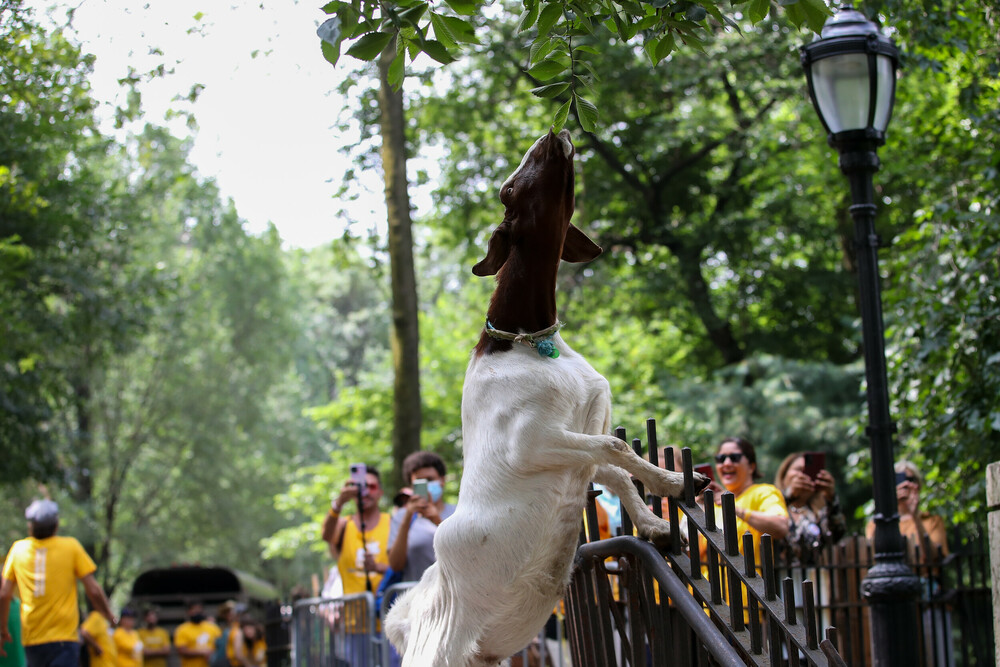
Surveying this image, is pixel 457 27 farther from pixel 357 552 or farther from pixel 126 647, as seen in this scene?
pixel 126 647

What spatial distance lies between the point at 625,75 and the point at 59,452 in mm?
11271

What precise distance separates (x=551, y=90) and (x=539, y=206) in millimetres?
487

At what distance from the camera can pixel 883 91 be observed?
6.29 meters

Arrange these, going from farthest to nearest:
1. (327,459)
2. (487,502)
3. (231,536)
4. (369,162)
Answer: (327,459) → (231,536) → (369,162) → (487,502)

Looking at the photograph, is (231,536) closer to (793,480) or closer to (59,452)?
(59,452)

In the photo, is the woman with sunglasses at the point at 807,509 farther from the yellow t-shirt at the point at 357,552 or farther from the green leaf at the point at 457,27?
the green leaf at the point at 457,27

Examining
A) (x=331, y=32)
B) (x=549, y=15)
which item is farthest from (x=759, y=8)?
(x=331, y=32)

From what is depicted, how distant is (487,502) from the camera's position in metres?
3.30

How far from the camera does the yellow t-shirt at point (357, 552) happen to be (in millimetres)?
7941

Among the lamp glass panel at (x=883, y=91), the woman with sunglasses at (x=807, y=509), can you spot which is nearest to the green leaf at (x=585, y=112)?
the lamp glass panel at (x=883, y=91)

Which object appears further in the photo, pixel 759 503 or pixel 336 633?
pixel 336 633

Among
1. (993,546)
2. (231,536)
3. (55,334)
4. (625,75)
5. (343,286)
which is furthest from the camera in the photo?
(343,286)

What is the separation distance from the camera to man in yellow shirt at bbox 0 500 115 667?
29.4 feet

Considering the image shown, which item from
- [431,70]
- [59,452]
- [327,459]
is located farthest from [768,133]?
[327,459]
